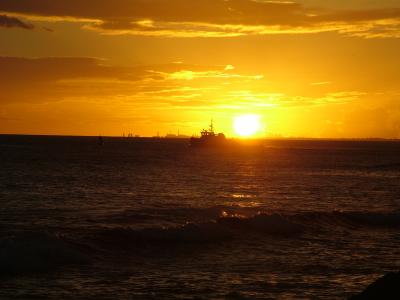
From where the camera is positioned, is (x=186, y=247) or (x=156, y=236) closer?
(x=186, y=247)

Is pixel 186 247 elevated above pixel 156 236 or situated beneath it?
situated beneath

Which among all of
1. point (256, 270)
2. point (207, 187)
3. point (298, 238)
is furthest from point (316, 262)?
point (207, 187)

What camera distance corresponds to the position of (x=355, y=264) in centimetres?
2186

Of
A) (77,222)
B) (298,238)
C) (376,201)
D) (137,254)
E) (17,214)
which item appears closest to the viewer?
(137,254)

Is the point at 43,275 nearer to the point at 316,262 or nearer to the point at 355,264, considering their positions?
the point at 316,262

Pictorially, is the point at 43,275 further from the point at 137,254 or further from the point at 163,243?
the point at 163,243

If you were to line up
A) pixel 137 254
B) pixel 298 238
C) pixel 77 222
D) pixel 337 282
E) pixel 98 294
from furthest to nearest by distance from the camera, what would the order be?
1. pixel 77 222
2. pixel 298 238
3. pixel 137 254
4. pixel 337 282
5. pixel 98 294

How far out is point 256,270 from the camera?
68.1 feet

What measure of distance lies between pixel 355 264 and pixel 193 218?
14594mm

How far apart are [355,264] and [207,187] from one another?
124 feet

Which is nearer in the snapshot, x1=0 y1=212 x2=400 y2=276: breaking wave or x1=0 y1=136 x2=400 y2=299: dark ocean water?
x1=0 y1=136 x2=400 y2=299: dark ocean water

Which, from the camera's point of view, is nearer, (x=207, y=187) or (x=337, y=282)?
(x=337, y=282)

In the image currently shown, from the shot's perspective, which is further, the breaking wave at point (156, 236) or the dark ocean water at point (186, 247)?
the breaking wave at point (156, 236)

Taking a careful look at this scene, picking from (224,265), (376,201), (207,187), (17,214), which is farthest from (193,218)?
(207,187)
